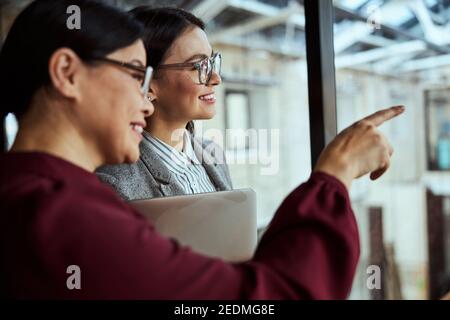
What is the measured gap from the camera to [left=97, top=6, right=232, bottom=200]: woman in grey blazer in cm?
87

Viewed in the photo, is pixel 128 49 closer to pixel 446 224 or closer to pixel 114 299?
pixel 114 299

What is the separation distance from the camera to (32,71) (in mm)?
624

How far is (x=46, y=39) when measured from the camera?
614mm

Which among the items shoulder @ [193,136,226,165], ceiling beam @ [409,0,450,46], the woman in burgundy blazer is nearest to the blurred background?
ceiling beam @ [409,0,450,46]

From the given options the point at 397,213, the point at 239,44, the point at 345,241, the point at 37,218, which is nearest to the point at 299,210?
the point at 345,241

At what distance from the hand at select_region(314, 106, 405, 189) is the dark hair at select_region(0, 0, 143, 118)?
344 mm

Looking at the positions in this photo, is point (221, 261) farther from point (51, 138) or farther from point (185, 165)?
point (185, 165)

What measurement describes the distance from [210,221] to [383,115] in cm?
33

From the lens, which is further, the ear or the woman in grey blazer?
the woman in grey blazer

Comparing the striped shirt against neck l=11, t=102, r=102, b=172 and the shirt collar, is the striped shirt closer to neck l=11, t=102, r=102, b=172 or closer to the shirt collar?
the shirt collar

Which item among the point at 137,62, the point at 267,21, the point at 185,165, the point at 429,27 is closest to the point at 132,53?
the point at 137,62

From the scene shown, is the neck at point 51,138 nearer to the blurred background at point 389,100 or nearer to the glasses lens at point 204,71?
the glasses lens at point 204,71

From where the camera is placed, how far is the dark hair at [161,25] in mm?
836

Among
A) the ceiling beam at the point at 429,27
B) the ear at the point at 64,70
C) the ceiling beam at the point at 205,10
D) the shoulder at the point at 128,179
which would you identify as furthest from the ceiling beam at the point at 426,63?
the ear at the point at 64,70
